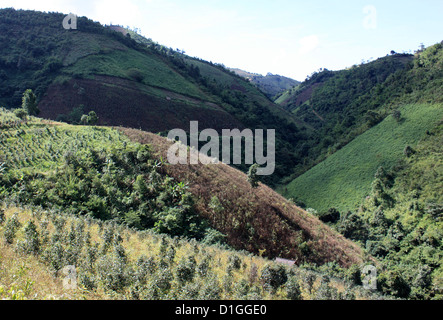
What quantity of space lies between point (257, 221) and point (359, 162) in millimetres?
39819

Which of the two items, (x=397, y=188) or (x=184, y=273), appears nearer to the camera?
(x=184, y=273)

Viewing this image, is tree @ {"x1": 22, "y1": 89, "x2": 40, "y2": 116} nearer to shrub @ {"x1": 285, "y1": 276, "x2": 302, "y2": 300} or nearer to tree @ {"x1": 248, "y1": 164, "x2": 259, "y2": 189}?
tree @ {"x1": 248, "y1": 164, "x2": 259, "y2": 189}

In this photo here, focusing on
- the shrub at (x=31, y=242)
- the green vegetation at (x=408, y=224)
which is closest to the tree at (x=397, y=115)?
the green vegetation at (x=408, y=224)

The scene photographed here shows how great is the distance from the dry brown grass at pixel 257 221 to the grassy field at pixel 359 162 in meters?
20.2

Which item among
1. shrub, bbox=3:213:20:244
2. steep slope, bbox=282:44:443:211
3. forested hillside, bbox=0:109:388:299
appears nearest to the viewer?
forested hillside, bbox=0:109:388:299

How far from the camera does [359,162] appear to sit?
2345 inches

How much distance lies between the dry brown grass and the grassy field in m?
20.2

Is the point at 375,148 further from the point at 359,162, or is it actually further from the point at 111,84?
the point at 111,84

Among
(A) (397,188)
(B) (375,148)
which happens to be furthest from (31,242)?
(B) (375,148)

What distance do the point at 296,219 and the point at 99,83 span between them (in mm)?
62224

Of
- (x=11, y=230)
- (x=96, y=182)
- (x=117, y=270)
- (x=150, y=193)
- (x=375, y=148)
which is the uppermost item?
(x=375, y=148)

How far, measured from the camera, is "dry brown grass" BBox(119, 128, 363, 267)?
2661 centimetres

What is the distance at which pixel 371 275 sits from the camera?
27203mm

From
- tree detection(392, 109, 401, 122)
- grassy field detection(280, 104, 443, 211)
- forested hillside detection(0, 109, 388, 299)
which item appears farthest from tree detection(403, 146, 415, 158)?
forested hillside detection(0, 109, 388, 299)
